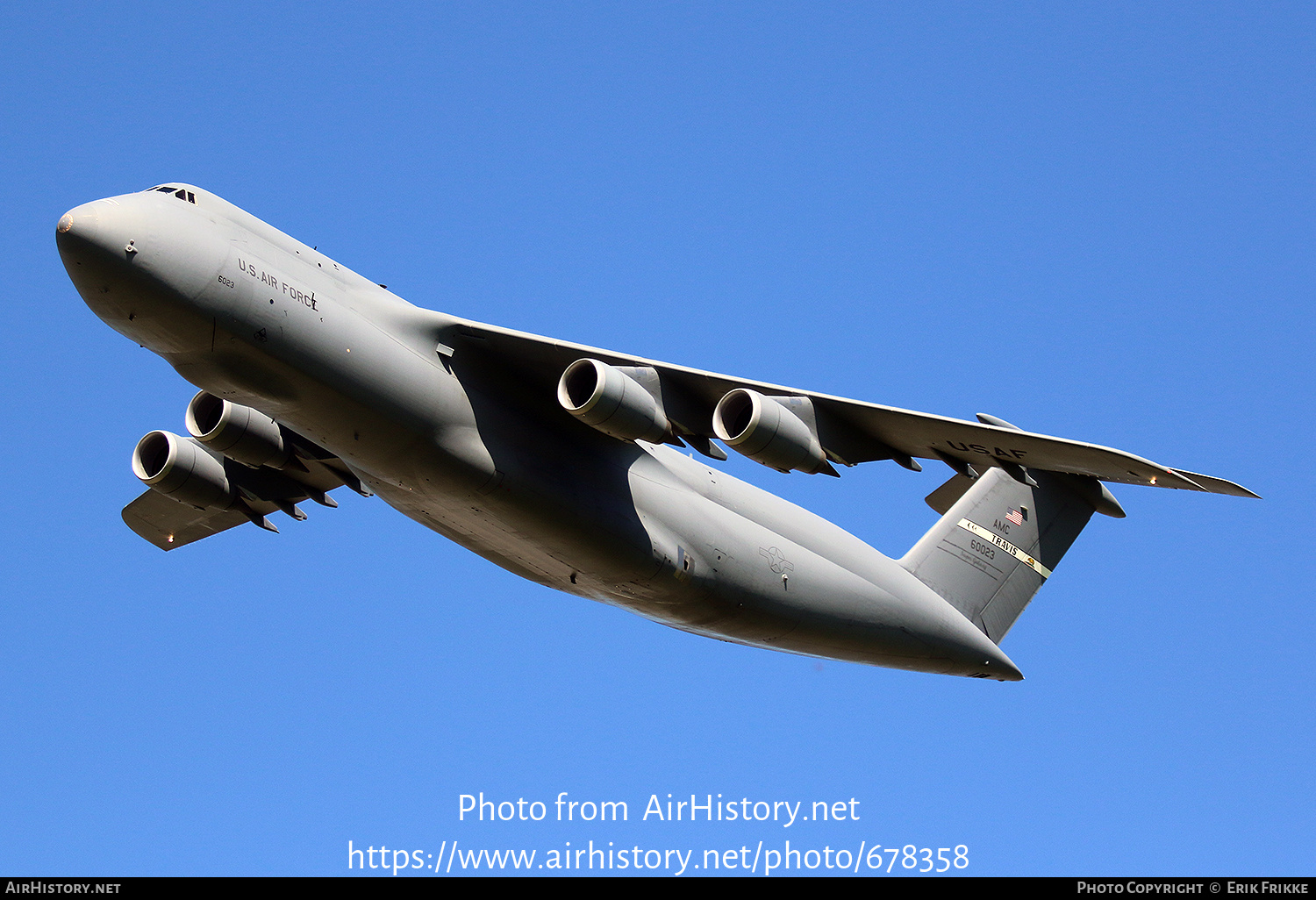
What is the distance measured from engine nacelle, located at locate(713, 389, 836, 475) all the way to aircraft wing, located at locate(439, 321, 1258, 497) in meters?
0.35

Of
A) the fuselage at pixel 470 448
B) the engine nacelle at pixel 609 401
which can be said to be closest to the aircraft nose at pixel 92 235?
the fuselage at pixel 470 448

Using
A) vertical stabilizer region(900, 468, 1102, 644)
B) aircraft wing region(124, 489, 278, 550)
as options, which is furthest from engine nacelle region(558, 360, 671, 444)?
aircraft wing region(124, 489, 278, 550)

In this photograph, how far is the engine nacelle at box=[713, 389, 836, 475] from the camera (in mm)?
11266

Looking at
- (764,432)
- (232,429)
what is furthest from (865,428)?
(232,429)

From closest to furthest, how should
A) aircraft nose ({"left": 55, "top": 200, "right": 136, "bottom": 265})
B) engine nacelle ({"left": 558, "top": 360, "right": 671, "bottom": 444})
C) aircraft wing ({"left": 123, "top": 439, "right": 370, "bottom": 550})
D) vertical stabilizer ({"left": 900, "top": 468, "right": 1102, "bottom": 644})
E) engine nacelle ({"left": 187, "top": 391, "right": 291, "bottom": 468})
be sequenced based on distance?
1. aircraft nose ({"left": 55, "top": 200, "right": 136, "bottom": 265})
2. engine nacelle ({"left": 558, "top": 360, "right": 671, "bottom": 444})
3. engine nacelle ({"left": 187, "top": 391, "right": 291, "bottom": 468})
4. aircraft wing ({"left": 123, "top": 439, "right": 370, "bottom": 550})
5. vertical stabilizer ({"left": 900, "top": 468, "right": 1102, "bottom": 644})

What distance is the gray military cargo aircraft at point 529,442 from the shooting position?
34.2 feet

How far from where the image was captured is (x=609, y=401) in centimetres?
1095

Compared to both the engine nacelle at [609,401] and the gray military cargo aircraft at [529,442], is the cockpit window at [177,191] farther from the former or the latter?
the engine nacelle at [609,401]

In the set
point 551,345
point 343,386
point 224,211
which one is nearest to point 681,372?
point 551,345

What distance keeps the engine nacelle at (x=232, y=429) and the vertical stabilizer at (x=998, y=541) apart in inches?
253

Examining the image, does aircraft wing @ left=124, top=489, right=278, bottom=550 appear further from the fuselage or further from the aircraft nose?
the aircraft nose

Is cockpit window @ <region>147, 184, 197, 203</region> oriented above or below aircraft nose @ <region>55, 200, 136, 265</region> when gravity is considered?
above

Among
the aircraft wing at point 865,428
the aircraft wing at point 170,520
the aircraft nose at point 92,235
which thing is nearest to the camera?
the aircraft nose at point 92,235
